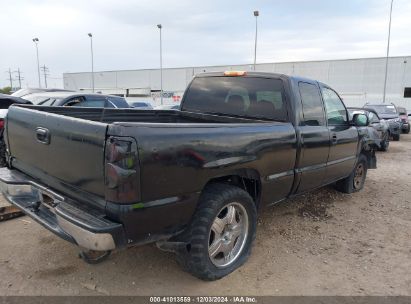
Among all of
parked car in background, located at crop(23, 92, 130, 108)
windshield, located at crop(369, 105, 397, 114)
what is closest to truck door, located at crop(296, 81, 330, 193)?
parked car in background, located at crop(23, 92, 130, 108)

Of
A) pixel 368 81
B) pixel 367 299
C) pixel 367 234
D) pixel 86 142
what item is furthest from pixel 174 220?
pixel 368 81

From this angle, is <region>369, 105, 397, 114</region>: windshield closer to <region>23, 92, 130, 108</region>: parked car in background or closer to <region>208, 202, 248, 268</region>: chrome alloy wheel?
<region>23, 92, 130, 108</region>: parked car in background

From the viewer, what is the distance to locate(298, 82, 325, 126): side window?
172 inches

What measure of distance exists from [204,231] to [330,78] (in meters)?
51.2

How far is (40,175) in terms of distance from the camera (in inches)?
129

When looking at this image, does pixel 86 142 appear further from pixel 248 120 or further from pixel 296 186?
pixel 296 186

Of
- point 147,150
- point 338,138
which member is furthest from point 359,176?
point 147,150

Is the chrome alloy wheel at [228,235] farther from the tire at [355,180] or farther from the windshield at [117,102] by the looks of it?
the windshield at [117,102]

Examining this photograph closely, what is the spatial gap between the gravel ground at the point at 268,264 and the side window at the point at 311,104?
4.58 ft

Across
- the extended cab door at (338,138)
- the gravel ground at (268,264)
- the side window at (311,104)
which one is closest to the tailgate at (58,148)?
the gravel ground at (268,264)

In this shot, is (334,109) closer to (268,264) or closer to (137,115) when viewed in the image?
(268,264)

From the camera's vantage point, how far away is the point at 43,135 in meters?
3.06

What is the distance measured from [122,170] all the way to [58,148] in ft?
2.65

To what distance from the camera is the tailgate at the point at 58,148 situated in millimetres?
2578
